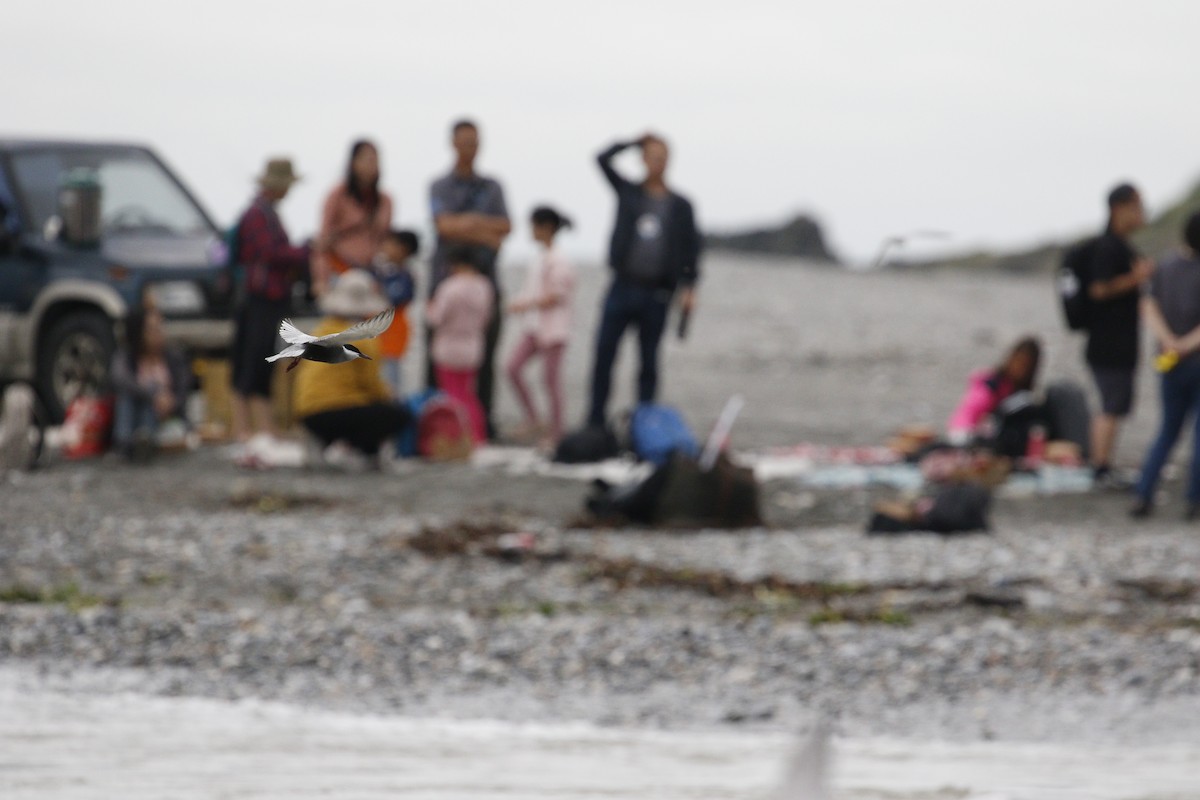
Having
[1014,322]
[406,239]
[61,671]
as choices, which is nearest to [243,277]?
[406,239]

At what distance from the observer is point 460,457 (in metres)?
12.8

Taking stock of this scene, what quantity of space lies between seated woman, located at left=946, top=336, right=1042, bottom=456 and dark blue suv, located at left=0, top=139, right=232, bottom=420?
17.3 ft

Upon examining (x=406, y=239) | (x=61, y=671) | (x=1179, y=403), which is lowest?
(x=61, y=671)

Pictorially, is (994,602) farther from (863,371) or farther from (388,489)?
(863,371)

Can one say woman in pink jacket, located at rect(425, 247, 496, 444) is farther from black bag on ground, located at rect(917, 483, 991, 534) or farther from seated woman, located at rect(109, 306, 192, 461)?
black bag on ground, located at rect(917, 483, 991, 534)

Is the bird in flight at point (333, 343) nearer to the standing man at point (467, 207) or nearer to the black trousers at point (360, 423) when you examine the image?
the black trousers at point (360, 423)

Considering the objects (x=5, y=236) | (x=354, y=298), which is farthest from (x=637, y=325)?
(x=5, y=236)

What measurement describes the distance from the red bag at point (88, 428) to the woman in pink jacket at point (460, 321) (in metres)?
2.17

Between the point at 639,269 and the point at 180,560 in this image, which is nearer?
the point at 180,560

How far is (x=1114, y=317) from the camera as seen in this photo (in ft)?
40.4

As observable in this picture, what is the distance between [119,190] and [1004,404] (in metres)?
6.80

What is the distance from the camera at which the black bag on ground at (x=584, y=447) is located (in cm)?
1262

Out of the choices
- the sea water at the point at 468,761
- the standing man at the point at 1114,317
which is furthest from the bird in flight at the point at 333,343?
the standing man at the point at 1114,317

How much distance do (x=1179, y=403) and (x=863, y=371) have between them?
39.0ft
